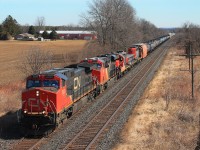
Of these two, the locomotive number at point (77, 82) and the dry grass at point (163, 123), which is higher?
the locomotive number at point (77, 82)

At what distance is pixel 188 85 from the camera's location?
35.9 metres

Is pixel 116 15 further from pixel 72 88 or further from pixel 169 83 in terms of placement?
pixel 72 88

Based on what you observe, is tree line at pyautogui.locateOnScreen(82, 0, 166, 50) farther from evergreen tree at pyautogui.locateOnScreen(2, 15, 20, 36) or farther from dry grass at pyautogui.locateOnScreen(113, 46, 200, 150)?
evergreen tree at pyautogui.locateOnScreen(2, 15, 20, 36)

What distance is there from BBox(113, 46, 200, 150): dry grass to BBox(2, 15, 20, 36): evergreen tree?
457 feet

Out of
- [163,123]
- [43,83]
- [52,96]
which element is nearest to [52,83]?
[43,83]

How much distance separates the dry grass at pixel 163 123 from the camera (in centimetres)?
1728

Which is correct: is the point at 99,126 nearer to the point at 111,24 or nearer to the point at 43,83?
the point at 43,83

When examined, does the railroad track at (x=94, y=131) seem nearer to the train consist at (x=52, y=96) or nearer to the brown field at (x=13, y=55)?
the train consist at (x=52, y=96)

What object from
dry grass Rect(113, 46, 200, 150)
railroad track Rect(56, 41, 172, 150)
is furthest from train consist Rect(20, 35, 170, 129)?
dry grass Rect(113, 46, 200, 150)

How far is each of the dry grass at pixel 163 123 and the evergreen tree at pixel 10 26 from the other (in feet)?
457

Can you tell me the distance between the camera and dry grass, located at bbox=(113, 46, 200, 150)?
17281 mm

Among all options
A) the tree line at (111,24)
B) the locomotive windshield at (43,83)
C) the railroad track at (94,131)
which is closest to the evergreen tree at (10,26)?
the tree line at (111,24)

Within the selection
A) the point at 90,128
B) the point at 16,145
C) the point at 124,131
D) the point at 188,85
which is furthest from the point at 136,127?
the point at 188,85

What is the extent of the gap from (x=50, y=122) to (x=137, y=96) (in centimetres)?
1270
